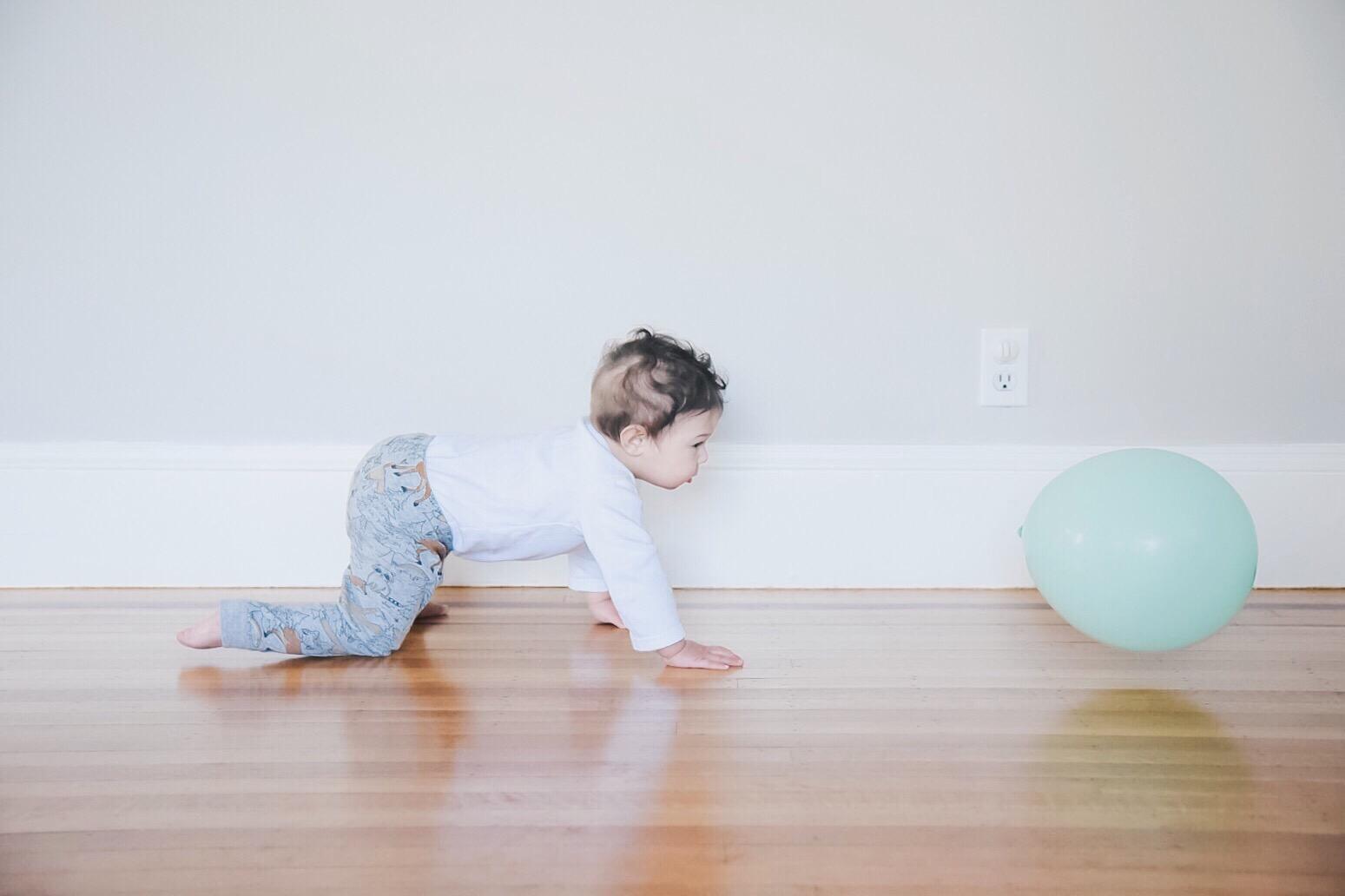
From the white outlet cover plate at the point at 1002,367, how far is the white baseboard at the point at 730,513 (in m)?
0.09

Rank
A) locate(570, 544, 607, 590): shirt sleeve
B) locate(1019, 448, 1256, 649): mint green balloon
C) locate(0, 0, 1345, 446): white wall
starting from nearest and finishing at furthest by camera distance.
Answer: locate(1019, 448, 1256, 649): mint green balloon
locate(570, 544, 607, 590): shirt sleeve
locate(0, 0, 1345, 446): white wall

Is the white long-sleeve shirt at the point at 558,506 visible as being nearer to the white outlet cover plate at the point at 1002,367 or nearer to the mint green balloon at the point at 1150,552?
the mint green balloon at the point at 1150,552

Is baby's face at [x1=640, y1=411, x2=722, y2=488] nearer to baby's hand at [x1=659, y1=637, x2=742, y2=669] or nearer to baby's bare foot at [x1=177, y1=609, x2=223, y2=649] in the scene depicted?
baby's hand at [x1=659, y1=637, x2=742, y2=669]

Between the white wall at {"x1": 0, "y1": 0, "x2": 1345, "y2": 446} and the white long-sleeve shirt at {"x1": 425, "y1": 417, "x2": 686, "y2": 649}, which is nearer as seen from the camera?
the white long-sleeve shirt at {"x1": 425, "y1": 417, "x2": 686, "y2": 649}

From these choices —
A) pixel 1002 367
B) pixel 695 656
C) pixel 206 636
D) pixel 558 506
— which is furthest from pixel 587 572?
pixel 1002 367

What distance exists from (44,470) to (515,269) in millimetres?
902

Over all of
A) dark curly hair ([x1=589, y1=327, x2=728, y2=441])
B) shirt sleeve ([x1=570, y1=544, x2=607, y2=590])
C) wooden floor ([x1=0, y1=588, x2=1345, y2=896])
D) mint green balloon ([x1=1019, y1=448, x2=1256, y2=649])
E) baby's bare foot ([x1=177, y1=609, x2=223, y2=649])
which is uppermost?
dark curly hair ([x1=589, y1=327, x2=728, y2=441])

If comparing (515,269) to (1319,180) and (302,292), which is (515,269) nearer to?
(302,292)

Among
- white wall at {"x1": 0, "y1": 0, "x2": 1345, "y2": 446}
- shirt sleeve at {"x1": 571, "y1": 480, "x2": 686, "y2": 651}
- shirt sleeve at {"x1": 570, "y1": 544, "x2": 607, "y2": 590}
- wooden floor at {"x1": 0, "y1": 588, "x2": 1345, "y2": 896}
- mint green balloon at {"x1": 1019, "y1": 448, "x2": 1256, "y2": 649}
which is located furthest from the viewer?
white wall at {"x1": 0, "y1": 0, "x2": 1345, "y2": 446}

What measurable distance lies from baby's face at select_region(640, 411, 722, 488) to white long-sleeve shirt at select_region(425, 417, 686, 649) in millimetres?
43

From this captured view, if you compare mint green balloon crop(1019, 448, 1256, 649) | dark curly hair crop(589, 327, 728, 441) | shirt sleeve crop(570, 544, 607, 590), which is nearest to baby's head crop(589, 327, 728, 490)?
dark curly hair crop(589, 327, 728, 441)

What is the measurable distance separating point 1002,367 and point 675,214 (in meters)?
0.64

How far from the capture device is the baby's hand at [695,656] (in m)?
1.38

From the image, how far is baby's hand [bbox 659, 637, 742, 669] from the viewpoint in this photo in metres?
1.38
